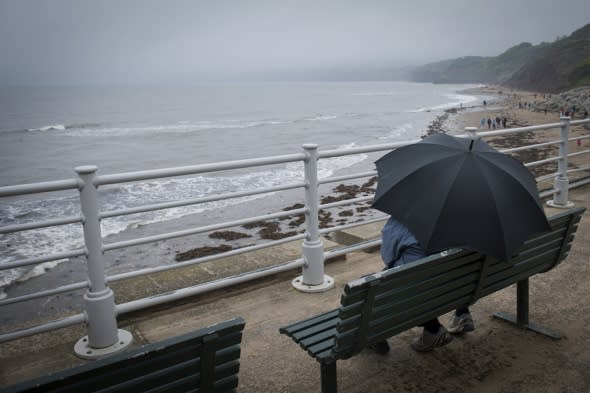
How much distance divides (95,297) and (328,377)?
181 centimetres

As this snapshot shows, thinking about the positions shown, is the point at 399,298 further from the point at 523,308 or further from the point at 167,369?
the point at 523,308

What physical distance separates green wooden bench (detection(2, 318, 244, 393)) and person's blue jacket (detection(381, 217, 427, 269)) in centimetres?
Result: 130

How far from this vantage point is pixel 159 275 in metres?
5.01

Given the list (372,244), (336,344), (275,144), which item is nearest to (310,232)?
(372,244)

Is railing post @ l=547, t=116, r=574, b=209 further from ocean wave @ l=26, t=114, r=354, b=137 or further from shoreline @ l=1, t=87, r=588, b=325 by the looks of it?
ocean wave @ l=26, t=114, r=354, b=137

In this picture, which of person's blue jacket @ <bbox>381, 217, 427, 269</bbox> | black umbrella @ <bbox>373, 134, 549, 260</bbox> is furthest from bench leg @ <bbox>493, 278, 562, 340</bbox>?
person's blue jacket @ <bbox>381, 217, 427, 269</bbox>

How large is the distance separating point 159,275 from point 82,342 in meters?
1.32

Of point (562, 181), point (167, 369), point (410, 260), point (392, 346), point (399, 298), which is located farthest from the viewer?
point (562, 181)

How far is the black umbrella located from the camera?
265cm

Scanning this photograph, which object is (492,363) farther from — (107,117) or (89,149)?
(107,117)

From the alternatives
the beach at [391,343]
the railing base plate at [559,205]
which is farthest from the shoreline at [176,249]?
the railing base plate at [559,205]

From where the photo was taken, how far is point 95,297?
3627 millimetres

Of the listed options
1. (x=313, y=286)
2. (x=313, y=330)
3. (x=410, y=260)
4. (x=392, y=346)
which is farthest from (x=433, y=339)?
(x=313, y=286)

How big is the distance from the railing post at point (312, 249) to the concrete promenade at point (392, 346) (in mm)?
113
